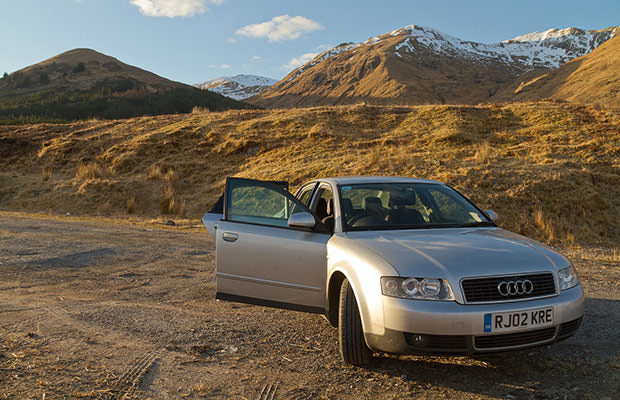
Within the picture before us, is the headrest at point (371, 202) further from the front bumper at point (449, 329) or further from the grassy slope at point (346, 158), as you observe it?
the grassy slope at point (346, 158)

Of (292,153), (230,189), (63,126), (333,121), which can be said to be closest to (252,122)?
(333,121)

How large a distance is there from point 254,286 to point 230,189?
3.29 feet

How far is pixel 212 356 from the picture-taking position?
385 centimetres

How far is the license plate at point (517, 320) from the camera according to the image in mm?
3016

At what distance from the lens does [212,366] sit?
143 inches

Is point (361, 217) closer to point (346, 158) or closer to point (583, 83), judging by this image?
point (346, 158)

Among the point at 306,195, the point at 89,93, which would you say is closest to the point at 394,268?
the point at 306,195

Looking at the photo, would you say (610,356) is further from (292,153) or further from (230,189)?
(292,153)

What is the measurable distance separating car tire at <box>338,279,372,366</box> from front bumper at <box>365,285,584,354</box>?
0.26 m

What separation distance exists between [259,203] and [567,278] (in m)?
2.70

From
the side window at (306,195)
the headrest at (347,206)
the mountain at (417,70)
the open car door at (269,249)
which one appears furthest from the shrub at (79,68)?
the headrest at (347,206)

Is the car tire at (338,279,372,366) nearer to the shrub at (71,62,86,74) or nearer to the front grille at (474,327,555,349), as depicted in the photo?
the front grille at (474,327,555,349)

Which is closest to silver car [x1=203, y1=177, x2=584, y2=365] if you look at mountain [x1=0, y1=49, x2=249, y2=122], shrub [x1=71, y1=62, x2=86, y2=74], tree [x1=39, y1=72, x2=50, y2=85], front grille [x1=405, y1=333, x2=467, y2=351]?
front grille [x1=405, y1=333, x2=467, y2=351]

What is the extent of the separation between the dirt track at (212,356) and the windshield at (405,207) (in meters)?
1.17
